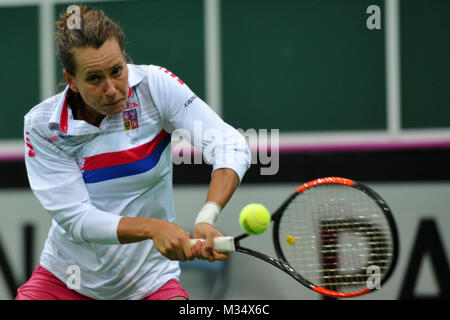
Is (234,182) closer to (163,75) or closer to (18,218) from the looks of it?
(163,75)

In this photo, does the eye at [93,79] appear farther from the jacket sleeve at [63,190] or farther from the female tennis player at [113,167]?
the jacket sleeve at [63,190]

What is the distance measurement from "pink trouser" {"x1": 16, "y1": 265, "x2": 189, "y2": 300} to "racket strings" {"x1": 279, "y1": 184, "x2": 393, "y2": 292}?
724 mm

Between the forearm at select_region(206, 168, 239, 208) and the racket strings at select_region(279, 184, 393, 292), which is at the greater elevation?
the forearm at select_region(206, 168, 239, 208)

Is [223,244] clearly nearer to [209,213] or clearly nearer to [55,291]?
[209,213]

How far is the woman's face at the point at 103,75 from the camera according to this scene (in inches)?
107

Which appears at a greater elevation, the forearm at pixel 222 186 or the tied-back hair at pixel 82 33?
the tied-back hair at pixel 82 33

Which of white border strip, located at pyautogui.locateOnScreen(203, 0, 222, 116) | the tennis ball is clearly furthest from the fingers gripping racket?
white border strip, located at pyautogui.locateOnScreen(203, 0, 222, 116)

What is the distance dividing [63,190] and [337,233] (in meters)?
1.63

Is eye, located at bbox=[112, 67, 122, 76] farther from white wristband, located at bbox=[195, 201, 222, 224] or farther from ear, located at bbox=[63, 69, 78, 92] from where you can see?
white wristband, located at bbox=[195, 201, 222, 224]

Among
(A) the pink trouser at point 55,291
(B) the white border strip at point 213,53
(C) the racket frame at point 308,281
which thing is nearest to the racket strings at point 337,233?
(C) the racket frame at point 308,281

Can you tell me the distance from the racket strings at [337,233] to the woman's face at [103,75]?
1.13 meters

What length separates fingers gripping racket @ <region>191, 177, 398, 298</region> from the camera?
284 centimetres

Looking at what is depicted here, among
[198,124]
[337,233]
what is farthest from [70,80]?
[337,233]
